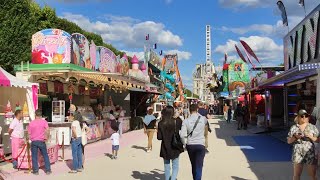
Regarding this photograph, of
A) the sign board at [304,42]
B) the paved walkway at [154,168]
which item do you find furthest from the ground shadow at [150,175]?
the sign board at [304,42]

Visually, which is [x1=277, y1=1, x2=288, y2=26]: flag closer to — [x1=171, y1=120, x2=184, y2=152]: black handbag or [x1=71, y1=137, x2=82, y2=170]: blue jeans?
[x1=71, y1=137, x2=82, y2=170]: blue jeans

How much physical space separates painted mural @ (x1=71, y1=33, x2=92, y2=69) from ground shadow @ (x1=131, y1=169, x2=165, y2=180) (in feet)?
33.5

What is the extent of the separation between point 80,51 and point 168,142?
44.3 ft

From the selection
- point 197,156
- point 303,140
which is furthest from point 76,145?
point 303,140

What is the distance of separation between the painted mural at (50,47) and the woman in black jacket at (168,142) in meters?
11.4

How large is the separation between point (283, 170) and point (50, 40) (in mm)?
→ 12310

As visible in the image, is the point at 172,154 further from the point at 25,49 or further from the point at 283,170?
the point at 25,49

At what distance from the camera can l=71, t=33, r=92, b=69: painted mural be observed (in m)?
20.0

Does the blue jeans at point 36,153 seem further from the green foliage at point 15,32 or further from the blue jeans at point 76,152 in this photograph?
the green foliage at point 15,32

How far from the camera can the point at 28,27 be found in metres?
28.0

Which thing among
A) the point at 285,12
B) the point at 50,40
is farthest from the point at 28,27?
the point at 285,12

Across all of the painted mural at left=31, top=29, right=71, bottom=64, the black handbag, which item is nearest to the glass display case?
the painted mural at left=31, top=29, right=71, bottom=64

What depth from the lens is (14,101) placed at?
15.5 meters

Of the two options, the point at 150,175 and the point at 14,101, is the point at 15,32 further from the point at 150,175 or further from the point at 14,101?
the point at 150,175
